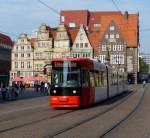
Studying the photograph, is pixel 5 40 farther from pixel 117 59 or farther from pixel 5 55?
pixel 117 59

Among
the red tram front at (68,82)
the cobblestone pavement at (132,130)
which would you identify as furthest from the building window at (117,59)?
the cobblestone pavement at (132,130)

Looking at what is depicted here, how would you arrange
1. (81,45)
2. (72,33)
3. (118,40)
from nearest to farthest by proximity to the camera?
1. (81,45)
2. (72,33)
3. (118,40)

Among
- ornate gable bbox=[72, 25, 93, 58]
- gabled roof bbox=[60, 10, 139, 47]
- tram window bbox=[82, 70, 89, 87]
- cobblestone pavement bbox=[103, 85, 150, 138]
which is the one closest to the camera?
cobblestone pavement bbox=[103, 85, 150, 138]

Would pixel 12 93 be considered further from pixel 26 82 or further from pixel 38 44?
pixel 38 44

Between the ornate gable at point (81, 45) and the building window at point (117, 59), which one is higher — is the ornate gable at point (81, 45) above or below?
above

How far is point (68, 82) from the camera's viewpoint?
91.7 feet

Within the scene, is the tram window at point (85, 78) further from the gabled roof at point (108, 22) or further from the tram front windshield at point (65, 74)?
the gabled roof at point (108, 22)

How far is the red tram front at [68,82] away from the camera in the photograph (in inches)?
1099

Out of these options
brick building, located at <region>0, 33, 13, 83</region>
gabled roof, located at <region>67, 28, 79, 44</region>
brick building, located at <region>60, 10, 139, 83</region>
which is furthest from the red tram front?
gabled roof, located at <region>67, 28, 79, 44</region>

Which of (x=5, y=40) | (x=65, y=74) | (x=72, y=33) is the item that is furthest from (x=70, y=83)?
(x=5, y=40)

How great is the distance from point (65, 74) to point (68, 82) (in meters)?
0.45

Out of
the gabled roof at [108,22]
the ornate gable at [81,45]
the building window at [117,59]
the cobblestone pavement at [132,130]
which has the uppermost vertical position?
the gabled roof at [108,22]

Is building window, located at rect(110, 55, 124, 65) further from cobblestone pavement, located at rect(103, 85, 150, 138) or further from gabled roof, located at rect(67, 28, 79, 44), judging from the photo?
cobblestone pavement, located at rect(103, 85, 150, 138)

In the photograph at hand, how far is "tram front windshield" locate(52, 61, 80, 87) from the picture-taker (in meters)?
28.0
